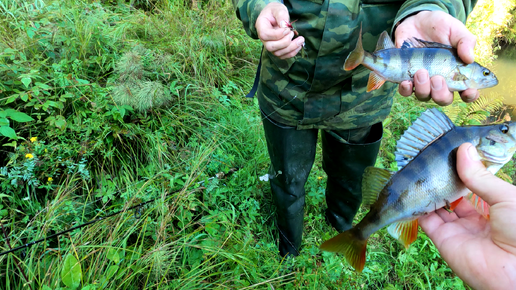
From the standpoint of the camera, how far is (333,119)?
187 centimetres

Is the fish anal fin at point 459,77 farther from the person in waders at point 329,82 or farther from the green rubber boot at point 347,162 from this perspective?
the green rubber boot at point 347,162

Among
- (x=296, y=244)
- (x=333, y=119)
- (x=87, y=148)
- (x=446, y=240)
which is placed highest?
Result: (x=333, y=119)

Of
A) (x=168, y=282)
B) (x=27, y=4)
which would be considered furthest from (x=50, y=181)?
(x=27, y=4)

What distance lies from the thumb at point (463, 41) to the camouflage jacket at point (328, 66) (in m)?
0.16

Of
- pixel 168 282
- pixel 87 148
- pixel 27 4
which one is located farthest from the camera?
pixel 27 4

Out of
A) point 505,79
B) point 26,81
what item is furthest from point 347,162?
point 505,79

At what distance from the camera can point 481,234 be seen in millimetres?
1286

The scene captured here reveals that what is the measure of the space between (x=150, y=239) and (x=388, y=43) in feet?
6.50

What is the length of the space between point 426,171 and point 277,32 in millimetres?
946

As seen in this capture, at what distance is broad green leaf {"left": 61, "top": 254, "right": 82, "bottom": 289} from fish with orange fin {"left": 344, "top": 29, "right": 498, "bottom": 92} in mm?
1828

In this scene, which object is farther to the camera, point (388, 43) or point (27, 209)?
point (27, 209)

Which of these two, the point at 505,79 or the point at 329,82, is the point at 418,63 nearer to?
the point at 329,82

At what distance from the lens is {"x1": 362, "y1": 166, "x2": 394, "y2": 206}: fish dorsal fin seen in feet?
4.84

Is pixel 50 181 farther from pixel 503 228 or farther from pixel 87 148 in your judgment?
pixel 503 228
